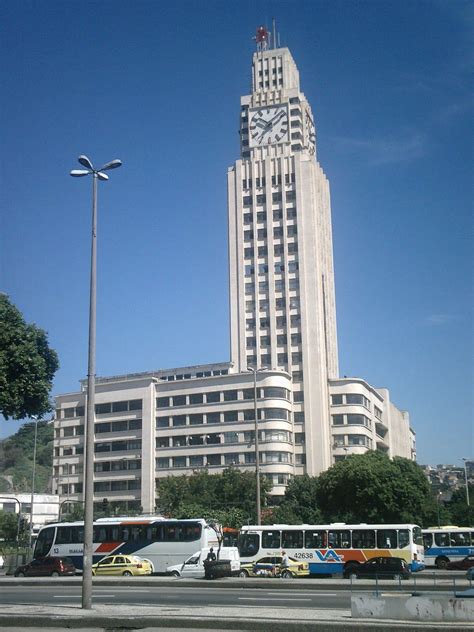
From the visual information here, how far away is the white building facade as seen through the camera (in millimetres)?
85875

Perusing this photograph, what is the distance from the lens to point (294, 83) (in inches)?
4419

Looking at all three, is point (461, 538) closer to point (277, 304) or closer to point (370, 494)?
point (370, 494)

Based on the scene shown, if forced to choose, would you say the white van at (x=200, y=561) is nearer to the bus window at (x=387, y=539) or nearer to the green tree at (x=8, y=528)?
the bus window at (x=387, y=539)

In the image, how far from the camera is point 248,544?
42.6m

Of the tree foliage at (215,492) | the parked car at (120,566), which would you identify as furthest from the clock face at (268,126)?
the parked car at (120,566)

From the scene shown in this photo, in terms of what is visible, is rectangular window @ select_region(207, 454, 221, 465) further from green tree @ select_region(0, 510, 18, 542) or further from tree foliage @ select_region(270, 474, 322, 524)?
green tree @ select_region(0, 510, 18, 542)

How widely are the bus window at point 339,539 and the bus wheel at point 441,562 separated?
12.4 metres

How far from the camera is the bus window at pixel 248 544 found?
4231cm

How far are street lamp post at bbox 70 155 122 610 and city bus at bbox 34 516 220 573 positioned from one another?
21455 mm

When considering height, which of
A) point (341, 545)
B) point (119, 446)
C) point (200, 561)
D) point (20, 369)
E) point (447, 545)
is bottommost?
point (447, 545)

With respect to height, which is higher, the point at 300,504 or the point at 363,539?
the point at 300,504

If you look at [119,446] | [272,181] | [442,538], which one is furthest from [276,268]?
[442,538]

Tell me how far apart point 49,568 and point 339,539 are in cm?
1691

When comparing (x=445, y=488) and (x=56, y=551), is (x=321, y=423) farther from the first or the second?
(x=445, y=488)
